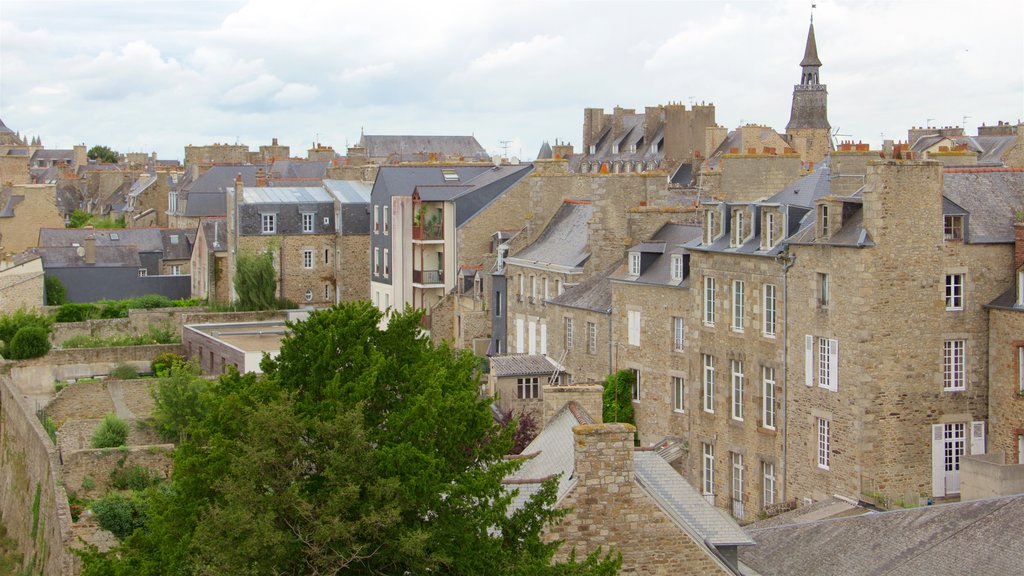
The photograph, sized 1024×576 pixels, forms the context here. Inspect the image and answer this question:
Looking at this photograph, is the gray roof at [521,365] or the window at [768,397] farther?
the gray roof at [521,365]

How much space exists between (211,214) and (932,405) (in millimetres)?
54495

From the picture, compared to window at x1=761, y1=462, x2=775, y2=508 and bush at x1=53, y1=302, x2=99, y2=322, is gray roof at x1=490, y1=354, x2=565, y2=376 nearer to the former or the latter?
window at x1=761, y1=462, x2=775, y2=508

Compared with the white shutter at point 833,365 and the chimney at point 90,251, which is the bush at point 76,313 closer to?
the chimney at point 90,251

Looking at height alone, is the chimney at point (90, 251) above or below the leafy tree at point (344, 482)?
above

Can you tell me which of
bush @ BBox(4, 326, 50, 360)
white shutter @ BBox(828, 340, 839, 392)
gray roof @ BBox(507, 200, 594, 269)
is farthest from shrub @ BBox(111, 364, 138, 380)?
white shutter @ BBox(828, 340, 839, 392)

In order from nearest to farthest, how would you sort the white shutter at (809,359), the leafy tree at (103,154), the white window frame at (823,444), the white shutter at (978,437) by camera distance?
the white window frame at (823,444)
the white shutter at (978,437)
the white shutter at (809,359)
the leafy tree at (103,154)

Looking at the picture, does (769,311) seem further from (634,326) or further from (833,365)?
(634,326)

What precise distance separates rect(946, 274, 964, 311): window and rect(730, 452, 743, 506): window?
18.3 feet

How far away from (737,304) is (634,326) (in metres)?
4.71

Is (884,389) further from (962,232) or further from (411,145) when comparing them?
(411,145)

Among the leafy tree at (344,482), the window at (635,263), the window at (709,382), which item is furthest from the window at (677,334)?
the leafy tree at (344,482)

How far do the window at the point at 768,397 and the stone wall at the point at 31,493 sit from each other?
13.5 meters

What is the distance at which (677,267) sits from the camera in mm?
32781

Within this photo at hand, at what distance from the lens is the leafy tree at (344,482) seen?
13.9m
